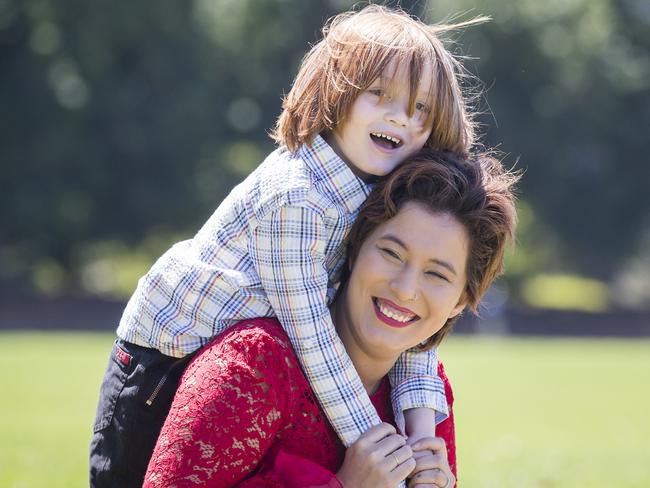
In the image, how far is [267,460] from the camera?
3.05 metres

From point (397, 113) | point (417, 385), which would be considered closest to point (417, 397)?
point (417, 385)

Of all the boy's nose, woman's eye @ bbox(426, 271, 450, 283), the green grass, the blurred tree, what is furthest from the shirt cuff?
the blurred tree

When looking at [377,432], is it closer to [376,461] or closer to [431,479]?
[376,461]

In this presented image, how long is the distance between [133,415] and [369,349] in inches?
31.9

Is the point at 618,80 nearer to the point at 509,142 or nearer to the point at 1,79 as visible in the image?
the point at 509,142

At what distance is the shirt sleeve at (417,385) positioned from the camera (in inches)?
138

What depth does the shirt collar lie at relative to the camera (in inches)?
137

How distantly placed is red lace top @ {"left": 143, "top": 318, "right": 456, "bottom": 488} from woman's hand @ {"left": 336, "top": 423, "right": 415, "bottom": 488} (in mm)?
67

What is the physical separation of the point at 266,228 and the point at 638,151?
3802cm

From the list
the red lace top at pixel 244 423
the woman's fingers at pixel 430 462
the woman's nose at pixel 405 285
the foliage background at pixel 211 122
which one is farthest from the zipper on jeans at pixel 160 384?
the foliage background at pixel 211 122

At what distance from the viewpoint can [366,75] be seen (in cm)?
362

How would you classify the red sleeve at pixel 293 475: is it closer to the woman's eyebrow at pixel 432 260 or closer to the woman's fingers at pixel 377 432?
the woman's fingers at pixel 377 432

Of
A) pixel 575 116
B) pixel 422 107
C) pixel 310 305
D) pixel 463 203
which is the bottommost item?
pixel 310 305

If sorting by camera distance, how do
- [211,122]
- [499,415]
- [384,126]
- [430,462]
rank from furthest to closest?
1. [211,122]
2. [499,415]
3. [384,126]
4. [430,462]
